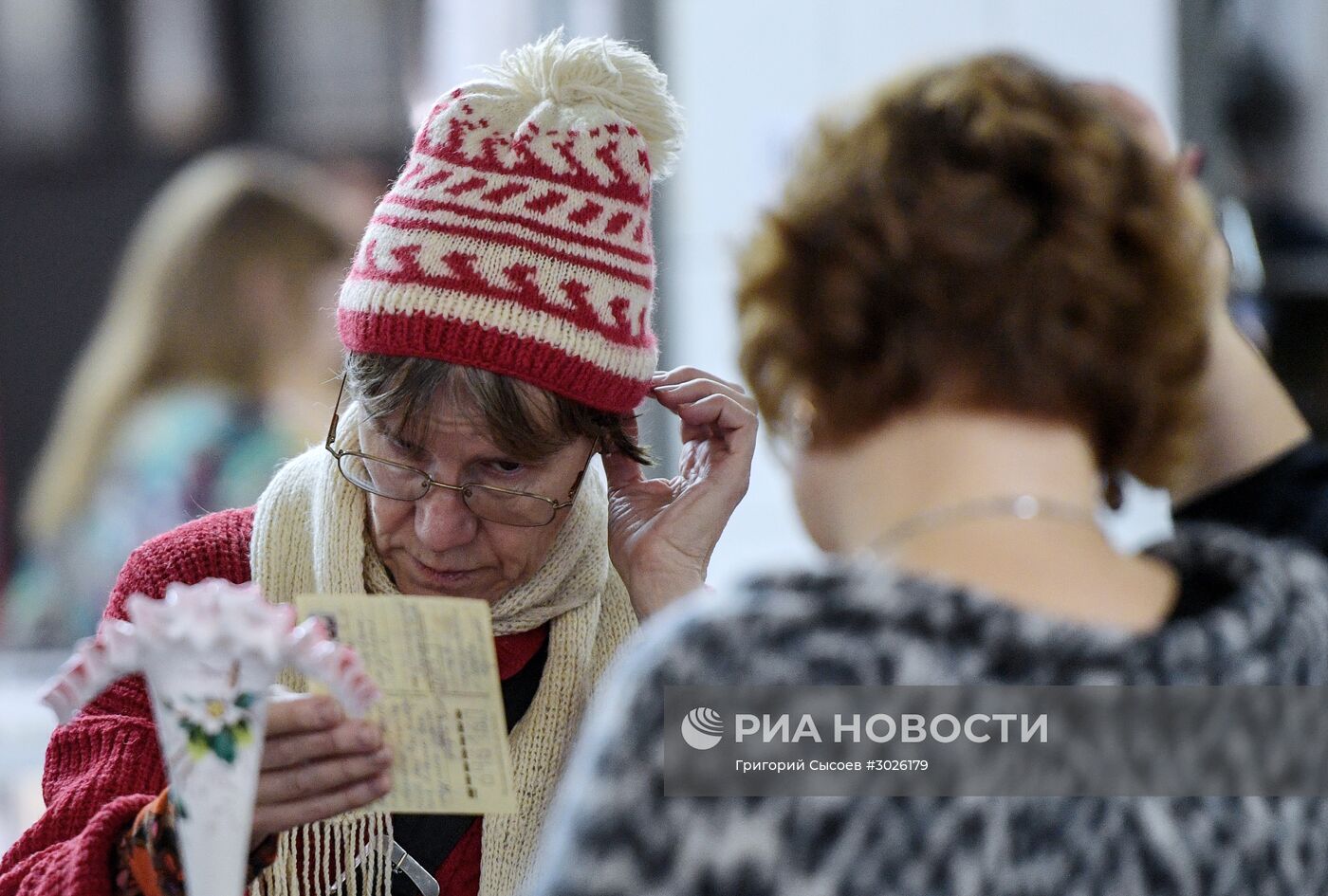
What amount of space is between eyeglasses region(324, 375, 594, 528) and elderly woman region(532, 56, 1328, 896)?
650mm

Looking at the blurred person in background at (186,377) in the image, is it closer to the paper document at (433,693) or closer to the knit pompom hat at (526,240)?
the knit pompom hat at (526,240)

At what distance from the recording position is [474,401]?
5.36 ft

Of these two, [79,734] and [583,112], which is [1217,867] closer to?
[583,112]

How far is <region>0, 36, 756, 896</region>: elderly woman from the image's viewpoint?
161cm

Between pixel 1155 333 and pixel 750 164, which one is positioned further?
pixel 750 164

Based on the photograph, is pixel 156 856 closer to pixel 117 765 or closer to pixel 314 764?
pixel 314 764

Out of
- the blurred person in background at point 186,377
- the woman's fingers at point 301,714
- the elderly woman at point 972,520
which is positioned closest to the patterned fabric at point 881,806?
the elderly woman at point 972,520

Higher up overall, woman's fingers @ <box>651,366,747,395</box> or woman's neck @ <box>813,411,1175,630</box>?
woman's neck @ <box>813,411,1175,630</box>

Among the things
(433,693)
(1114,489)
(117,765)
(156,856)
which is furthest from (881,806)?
(117,765)

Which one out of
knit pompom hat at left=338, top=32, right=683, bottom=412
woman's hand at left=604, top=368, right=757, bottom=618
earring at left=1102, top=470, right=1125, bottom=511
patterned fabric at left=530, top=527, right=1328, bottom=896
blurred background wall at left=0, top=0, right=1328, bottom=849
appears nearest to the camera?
patterned fabric at left=530, top=527, right=1328, bottom=896

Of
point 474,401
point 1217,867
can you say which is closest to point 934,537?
point 1217,867

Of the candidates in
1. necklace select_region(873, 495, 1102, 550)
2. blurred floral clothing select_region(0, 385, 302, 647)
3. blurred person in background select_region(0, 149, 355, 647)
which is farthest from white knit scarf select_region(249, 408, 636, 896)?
blurred person in background select_region(0, 149, 355, 647)

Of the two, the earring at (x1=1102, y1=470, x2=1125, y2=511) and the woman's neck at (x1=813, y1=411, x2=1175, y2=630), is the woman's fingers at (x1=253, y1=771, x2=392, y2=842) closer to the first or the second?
the woman's neck at (x1=813, y1=411, x2=1175, y2=630)

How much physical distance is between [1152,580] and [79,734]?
45.5 inches
